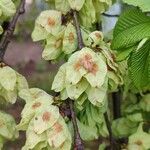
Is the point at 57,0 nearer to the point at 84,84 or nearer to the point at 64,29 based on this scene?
the point at 64,29

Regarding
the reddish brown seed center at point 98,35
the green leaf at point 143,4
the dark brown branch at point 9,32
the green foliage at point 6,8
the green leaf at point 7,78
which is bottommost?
the green leaf at point 7,78

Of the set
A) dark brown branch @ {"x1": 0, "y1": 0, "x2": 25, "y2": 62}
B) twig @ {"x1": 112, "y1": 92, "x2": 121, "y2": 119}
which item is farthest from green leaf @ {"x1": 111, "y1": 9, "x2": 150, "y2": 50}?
twig @ {"x1": 112, "y1": 92, "x2": 121, "y2": 119}

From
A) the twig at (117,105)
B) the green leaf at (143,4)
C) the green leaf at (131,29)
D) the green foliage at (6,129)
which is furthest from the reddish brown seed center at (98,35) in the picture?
the twig at (117,105)

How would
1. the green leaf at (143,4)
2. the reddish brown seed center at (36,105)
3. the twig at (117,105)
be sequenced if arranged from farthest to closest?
the twig at (117,105), the reddish brown seed center at (36,105), the green leaf at (143,4)

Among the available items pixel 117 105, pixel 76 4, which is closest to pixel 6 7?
pixel 76 4

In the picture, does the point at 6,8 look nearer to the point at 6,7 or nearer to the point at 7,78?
the point at 6,7

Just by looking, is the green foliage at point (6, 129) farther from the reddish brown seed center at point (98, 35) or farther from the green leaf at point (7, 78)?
the reddish brown seed center at point (98, 35)

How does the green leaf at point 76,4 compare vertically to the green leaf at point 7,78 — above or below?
above
